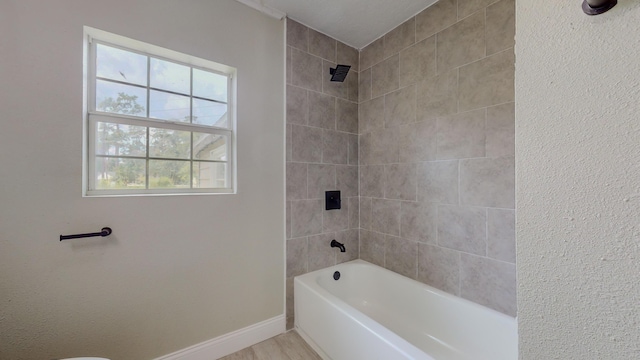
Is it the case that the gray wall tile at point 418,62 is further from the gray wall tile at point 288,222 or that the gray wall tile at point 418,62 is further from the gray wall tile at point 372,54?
the gray wall tile at point 288,222

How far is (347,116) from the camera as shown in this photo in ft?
7.70

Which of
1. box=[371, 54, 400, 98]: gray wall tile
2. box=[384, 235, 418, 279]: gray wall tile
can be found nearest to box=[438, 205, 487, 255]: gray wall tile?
box=[384, 235, 418, 279]: gray wall tile

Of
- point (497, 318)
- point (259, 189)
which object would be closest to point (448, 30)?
point (259, 189)

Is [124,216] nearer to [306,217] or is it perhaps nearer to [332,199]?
[306,217]

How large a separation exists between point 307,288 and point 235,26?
2074mm

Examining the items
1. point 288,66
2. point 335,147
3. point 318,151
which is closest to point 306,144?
point 318,151

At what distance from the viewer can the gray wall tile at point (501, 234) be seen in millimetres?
1416

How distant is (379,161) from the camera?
7.27 ft

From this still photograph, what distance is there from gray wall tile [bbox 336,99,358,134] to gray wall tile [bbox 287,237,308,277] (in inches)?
45.2

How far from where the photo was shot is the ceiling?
1.80 meters

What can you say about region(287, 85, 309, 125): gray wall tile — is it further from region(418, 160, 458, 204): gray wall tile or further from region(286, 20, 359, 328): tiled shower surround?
region(418, 160, 458, 204): gray wall tile

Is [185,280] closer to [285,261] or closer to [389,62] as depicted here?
[285,261]

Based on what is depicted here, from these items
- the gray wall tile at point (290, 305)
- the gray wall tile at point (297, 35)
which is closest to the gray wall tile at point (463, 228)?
the gray wall tile at point (290, 305)

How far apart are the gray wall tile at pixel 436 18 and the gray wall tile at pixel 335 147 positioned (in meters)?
1.03
